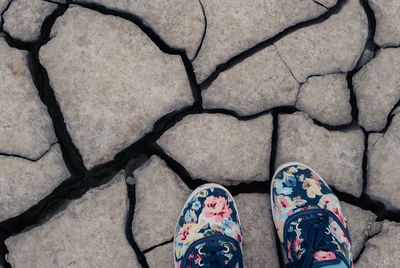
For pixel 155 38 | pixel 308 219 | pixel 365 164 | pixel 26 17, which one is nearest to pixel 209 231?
pixel 308 219

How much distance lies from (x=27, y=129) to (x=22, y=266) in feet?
1.81

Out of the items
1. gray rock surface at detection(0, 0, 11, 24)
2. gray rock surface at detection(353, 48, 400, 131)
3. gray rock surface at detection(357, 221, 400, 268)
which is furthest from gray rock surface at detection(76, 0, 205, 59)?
gray rock surface at detection(357, 221, 400, 268)

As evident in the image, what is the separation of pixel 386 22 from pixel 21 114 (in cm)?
161

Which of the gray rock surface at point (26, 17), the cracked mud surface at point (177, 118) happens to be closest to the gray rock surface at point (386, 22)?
the cracked mud surface at point (177, 118)

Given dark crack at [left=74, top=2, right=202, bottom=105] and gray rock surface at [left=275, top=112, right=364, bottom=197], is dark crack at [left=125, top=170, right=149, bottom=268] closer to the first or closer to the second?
dark crack at [left=74, top=2, right=202, bottom=105]

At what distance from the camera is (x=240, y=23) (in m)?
1.58

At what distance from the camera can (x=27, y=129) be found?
147 cm

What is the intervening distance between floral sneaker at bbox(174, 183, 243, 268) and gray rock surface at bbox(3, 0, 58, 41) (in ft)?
3.10

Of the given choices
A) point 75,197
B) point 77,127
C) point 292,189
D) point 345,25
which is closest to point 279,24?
point 345,25

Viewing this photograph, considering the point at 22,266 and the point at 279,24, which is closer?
the point at 22,266

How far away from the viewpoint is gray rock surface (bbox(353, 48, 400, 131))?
159 centimetres

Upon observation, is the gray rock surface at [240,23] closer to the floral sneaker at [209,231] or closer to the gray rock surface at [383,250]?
the floral sneaker at [209,231]

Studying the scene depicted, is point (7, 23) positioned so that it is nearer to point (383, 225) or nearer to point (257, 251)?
point (257, 251)

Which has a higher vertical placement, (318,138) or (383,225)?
(318,138)
